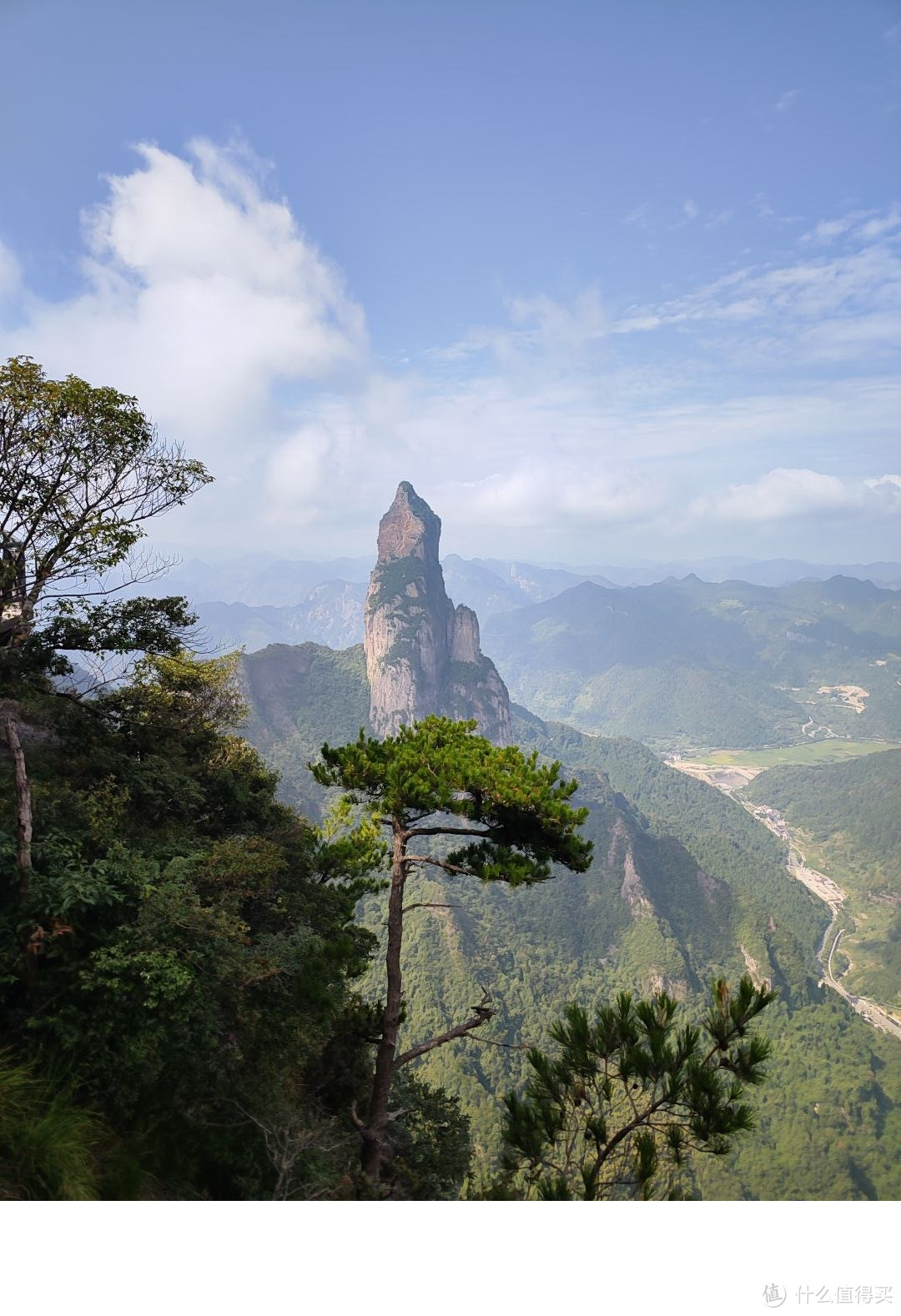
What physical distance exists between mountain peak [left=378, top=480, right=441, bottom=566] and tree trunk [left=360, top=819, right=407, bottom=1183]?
89.1 meters

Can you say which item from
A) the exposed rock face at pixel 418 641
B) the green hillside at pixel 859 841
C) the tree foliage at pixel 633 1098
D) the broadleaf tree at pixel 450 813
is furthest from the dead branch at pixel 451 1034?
the green hillside at pixel 859 841

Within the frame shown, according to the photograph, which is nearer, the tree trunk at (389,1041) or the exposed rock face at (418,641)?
the tree trunk at (389,1041)

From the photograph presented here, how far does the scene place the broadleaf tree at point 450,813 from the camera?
13.4ft

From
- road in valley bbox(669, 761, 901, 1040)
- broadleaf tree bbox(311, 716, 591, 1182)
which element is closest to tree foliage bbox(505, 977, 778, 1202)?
broadleaf tree bbox(311, 716, 591, 1182)

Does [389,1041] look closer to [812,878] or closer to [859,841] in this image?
[812,878]

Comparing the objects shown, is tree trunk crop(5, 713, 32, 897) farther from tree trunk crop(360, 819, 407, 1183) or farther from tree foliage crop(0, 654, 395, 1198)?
tree trunk crop(360, 819, 407, 1183)

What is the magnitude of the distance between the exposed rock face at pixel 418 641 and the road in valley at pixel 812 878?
4728 cm

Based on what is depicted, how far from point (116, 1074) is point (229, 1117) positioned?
3.58ft

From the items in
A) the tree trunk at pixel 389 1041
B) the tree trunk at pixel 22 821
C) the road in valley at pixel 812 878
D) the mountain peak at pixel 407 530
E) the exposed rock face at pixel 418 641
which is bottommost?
the road in valley at pixel 812 878

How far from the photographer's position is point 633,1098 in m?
3.54

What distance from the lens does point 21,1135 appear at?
2811 mm

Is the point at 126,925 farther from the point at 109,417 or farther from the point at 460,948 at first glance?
the point at 460,948

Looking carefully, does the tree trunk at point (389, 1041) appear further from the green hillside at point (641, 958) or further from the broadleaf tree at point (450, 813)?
the green hillside at point (641, 958)

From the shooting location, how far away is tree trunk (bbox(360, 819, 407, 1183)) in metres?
3.98
